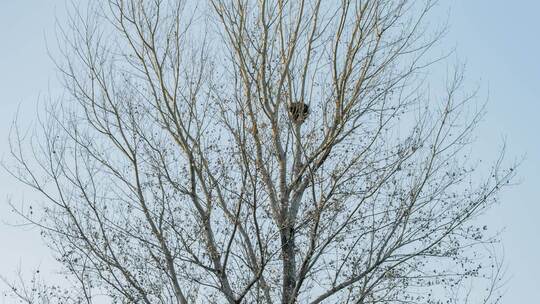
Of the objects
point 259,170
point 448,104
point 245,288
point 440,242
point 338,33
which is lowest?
point 245,288

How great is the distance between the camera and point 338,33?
29.7 ft

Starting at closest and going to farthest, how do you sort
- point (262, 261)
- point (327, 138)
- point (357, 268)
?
1. point (262, 261)
2. point (357, 268)
3. point (327, 138)

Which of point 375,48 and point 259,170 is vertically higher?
point 375,48

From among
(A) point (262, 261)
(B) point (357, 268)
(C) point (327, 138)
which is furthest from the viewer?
(C) point (327, 138)

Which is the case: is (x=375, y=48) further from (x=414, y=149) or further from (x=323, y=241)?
(x=323, y=241)

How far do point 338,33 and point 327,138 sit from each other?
3.61 ft

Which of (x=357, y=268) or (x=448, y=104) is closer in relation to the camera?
(x=357, y=268)

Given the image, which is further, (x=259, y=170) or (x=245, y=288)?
(x=259, y=170)

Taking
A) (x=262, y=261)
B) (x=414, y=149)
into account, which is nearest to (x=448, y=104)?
(x=414, y=149)

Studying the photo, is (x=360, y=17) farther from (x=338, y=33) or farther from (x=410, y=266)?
(x=410, y=266)

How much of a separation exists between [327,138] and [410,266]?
1.51 metres

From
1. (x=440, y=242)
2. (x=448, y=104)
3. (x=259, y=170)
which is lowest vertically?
(x=440, y=242)

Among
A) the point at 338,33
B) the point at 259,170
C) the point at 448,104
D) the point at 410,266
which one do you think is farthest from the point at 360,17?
the point at 410,266

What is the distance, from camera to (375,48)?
9266 millimetres
